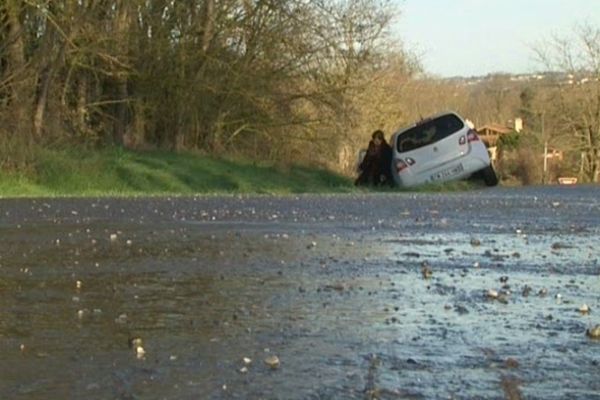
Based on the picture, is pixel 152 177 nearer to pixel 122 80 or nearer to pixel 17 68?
pixel 17 68

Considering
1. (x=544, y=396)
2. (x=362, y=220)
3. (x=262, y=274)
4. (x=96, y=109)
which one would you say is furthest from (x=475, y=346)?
(x=96, y=109)

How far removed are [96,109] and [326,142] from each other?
7.22m

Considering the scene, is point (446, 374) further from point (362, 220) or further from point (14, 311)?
point (362, 220)

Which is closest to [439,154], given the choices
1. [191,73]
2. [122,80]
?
[191,73]

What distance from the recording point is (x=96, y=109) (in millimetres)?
29953

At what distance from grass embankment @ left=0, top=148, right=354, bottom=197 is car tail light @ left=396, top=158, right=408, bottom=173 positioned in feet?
4.02

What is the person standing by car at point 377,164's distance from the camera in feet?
89.6

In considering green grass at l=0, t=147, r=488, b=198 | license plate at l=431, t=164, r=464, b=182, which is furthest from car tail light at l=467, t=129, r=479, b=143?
green grass at l=0, t=147, r=488, b=198

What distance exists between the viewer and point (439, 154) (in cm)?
2612

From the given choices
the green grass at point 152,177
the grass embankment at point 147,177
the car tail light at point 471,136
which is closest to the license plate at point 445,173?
the green grass at point 152,177

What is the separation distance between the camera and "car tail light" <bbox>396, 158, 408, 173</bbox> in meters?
26.2

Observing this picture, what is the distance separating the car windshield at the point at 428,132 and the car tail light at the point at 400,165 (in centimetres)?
29

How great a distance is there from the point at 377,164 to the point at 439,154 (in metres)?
1.93

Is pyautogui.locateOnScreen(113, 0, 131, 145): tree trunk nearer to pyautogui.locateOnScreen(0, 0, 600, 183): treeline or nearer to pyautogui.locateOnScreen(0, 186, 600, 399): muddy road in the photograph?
pyautogui.locateOnScreen(0, 0, 600, 183): treeline
